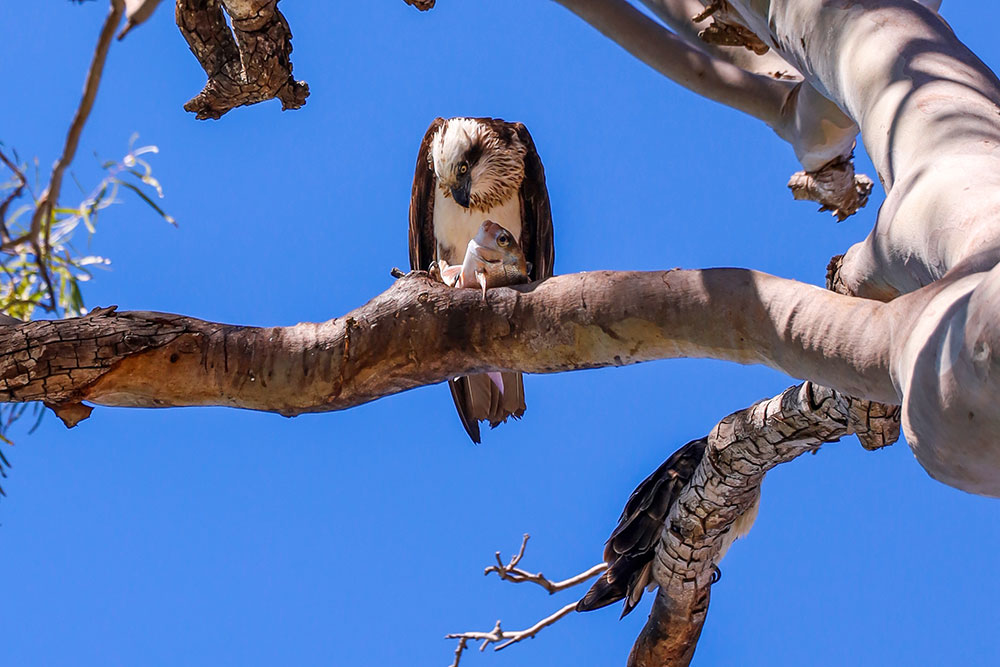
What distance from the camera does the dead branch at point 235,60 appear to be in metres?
4.09

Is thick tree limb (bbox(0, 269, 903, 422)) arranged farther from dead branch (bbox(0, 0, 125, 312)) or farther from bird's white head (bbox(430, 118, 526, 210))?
bird's white head (bbox(430, 118, 526, 210))

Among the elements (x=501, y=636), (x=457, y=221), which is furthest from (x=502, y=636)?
(x=457, y=221)

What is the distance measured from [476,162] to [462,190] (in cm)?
21

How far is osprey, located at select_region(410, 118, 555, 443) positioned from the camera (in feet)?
17.9

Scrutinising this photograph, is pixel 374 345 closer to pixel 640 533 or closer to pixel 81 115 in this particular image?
pixel 81 115

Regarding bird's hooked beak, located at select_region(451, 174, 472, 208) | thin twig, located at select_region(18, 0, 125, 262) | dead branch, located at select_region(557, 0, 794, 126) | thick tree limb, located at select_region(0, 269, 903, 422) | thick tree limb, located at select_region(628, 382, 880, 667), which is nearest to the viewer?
thin twig, located at select_region(18, 0, 125, 262)

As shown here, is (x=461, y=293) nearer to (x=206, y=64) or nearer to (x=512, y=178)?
(x=206, y=64)

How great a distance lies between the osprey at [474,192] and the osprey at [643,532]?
1.83 metres

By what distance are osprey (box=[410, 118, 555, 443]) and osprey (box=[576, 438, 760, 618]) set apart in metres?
1.83

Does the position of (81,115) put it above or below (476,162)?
below

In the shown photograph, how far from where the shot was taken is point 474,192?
5.42 meters

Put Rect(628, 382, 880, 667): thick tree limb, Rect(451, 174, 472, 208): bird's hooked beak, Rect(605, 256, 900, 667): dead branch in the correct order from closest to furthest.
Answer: Rect(605, 256, 900, 667): dead branch
Rect(628, 382, 880, 667): thick tree limb
Rect(451, 174, 472, 208): bird's hooked beak

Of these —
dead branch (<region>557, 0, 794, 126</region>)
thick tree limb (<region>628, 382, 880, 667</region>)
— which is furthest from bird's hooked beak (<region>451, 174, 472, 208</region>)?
thick tree limb (<region>628, 382, 880, 667</region>)

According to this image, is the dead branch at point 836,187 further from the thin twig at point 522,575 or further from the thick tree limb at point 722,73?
the thin twig at point 522,575
